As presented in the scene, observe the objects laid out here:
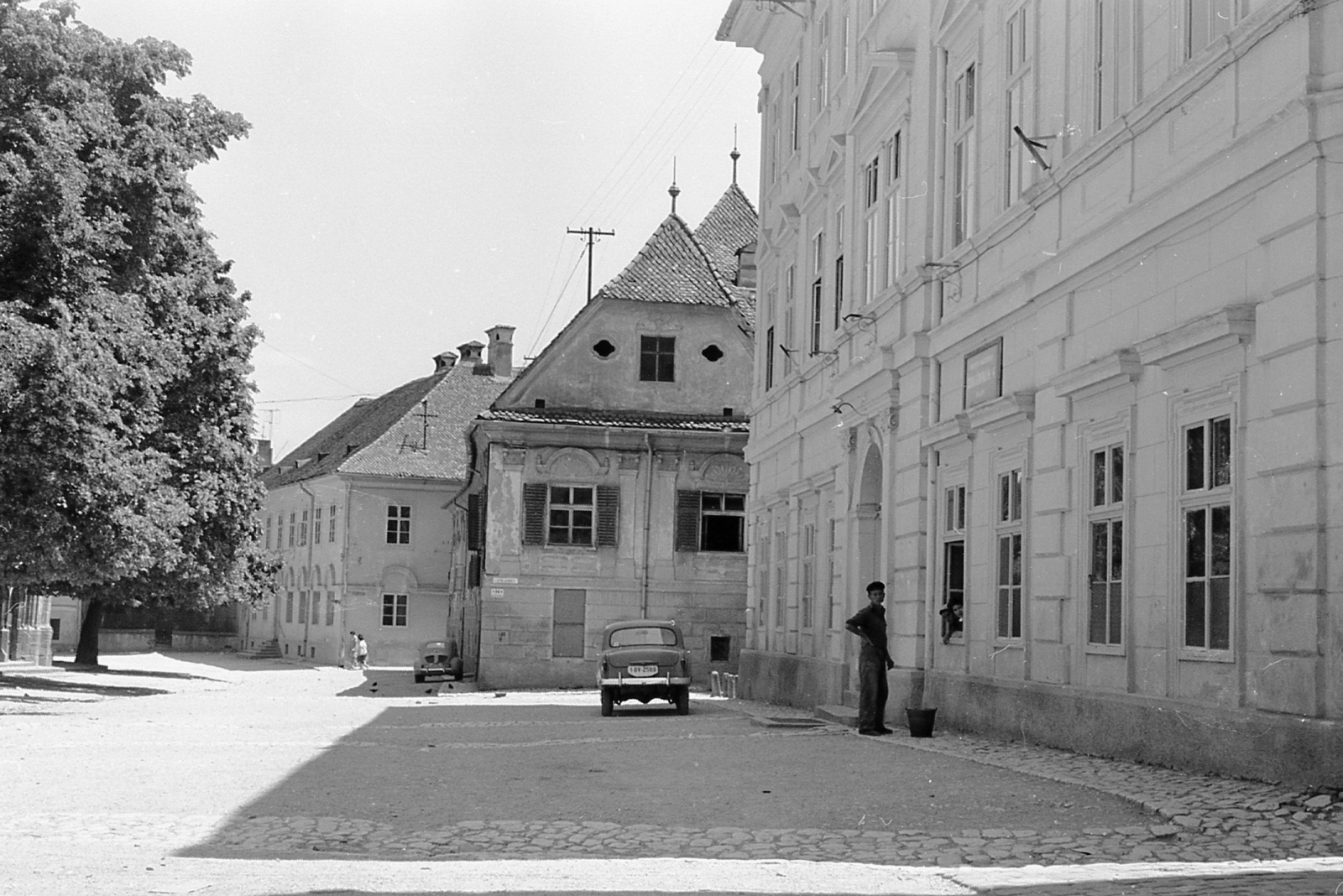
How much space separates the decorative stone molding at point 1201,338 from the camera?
12.4m

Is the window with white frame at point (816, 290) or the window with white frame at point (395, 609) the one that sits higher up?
the window with white frame at point (816, 290)

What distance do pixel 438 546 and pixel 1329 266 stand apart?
54670 mm

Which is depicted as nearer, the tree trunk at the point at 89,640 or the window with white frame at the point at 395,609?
the tree trunk at the point at 89,640

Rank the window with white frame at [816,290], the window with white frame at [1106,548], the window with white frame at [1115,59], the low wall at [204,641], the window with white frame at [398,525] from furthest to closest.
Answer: the low wall at [204,641] → the window with white frame at [398,525] → the window with white frame at [816,290] → the window with white frame at [1106,548] → the window with white frame at [1115,59]

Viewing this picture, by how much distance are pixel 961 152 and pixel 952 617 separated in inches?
220

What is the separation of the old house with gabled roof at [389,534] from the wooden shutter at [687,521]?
1514 cm

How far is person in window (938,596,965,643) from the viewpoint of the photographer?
64.9 ft

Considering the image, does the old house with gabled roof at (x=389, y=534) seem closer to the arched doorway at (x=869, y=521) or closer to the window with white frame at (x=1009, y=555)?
the arched doorway at (x=869, y=521)

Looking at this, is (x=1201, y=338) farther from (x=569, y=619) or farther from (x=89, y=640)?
(x=89, y=640)

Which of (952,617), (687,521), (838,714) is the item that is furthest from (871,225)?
(687,521)

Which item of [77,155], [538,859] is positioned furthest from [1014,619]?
[77,155]

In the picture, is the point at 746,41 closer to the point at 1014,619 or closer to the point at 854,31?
the point at 854,31

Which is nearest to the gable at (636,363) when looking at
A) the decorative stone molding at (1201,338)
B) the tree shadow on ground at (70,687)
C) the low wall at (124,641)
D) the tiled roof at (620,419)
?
the tiled roof at (620,419)

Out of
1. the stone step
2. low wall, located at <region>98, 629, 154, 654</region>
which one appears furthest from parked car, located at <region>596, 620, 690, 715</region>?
low wall, located at <region>98, 629, 154, 654</region>
